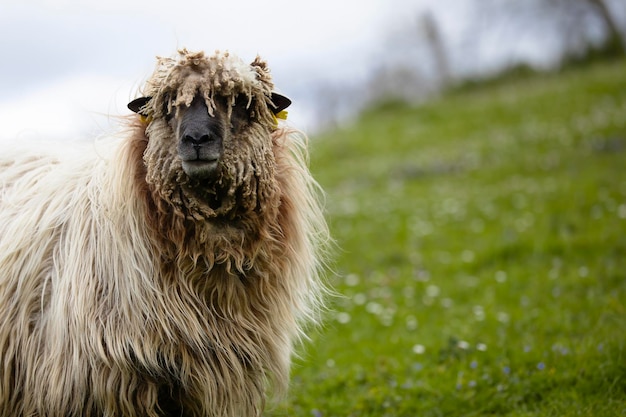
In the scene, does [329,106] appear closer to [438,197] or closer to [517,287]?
[438,197]

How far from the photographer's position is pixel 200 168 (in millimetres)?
3578

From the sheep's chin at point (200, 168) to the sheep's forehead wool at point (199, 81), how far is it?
304 mm

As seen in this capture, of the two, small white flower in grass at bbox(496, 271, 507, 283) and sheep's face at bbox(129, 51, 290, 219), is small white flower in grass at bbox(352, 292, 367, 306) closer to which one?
small white flower in grass at bbox(496, 271, 507, 283)

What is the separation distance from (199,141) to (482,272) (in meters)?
5.90

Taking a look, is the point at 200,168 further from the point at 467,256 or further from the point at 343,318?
the point at 467,256

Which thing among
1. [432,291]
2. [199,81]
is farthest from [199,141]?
[432,291]

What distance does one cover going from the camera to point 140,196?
3.88m

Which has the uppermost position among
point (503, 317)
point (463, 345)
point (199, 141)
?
point (199, 141)

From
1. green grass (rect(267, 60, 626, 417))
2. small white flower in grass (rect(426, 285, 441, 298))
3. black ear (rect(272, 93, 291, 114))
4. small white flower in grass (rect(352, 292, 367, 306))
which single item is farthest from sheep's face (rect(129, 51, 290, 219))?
small white flower in grass (rect(426, 285, 441, 298))

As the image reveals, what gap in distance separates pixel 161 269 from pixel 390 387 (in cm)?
250

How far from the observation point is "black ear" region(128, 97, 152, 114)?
155 inches

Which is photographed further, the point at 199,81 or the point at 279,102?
the point at 279,102

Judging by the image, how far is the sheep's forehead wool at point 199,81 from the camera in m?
3.70

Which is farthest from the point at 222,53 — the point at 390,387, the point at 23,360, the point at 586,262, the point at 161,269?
the point at 586,262
